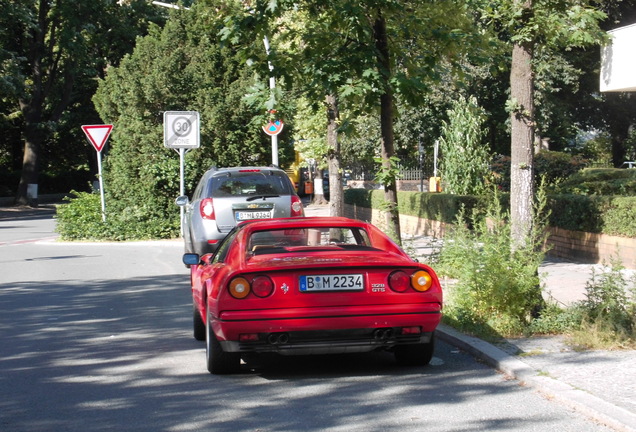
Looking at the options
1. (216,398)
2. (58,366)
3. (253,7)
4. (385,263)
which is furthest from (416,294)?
(253,7)

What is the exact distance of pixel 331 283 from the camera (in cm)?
658

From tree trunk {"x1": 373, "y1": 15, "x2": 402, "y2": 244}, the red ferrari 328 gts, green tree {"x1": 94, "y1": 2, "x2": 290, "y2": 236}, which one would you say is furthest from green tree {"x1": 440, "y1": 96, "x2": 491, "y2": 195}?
the red ferrari 328 gts

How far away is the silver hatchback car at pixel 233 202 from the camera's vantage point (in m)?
15.2

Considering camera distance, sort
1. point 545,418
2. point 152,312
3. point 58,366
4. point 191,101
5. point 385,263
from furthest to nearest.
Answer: point 191,101, point 152,312, point 58,366, point 385,263, point 545,418

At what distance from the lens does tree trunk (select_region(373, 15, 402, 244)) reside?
469 inches

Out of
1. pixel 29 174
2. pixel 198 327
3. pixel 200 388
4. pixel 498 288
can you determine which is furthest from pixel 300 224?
pixel 29 174

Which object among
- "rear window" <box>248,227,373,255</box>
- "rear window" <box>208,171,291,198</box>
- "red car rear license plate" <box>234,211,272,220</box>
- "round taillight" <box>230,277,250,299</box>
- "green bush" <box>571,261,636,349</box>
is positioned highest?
"rear window" <box>208,171,291,198</box>

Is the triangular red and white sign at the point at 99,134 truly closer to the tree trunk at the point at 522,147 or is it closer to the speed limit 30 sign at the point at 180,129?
the speed limit 30 sign at the point at 180,129

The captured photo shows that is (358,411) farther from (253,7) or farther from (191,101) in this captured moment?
(191,101)

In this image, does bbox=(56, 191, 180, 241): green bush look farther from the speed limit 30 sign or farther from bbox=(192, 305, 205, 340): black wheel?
bbox=(192, 305, 205, 340): black wheel

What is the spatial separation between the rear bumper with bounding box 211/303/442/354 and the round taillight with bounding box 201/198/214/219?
8.59m

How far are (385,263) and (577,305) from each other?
2855 millimetres

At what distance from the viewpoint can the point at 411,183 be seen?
4506cm

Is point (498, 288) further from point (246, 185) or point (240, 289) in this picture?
point (246, 185)
